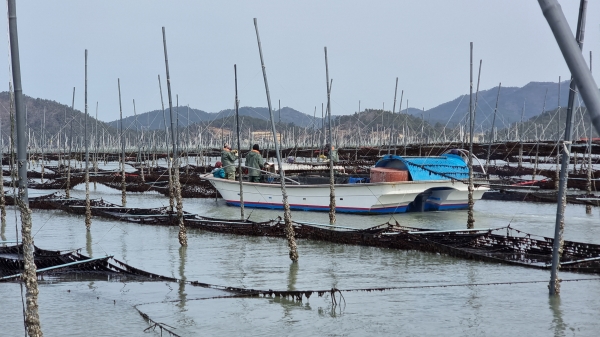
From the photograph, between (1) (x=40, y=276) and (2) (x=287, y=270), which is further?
(2) (x=287, y=270)

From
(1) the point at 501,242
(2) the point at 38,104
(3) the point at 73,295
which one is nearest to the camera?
(3) the point at 73,295

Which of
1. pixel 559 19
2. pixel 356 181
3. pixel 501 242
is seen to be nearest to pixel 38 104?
pixel 356 181

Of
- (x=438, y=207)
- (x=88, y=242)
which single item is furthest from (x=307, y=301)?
(x=438, y=207)

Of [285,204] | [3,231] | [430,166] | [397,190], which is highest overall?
[430,166]

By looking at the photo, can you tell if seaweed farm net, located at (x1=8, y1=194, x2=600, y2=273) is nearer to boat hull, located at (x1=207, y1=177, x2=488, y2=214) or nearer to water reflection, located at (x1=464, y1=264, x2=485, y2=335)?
water reflection, located at (x1=464, y1=264, x2=485, y2=335)

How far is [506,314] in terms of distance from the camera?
12.0 metres

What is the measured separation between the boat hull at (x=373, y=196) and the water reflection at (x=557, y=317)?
1423 cm

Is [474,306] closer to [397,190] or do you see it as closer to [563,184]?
[563,184]

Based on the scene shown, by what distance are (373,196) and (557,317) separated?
1554 cm

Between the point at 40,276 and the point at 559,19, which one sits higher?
the point at 559,19

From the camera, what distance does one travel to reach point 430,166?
2755 cm

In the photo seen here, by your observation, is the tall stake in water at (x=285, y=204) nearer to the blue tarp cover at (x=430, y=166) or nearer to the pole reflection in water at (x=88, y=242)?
the pole reflection in water at (x=88, y=242)

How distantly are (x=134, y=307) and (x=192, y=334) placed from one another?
6.31ft

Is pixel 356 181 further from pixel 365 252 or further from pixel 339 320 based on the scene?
pixel 339 320
